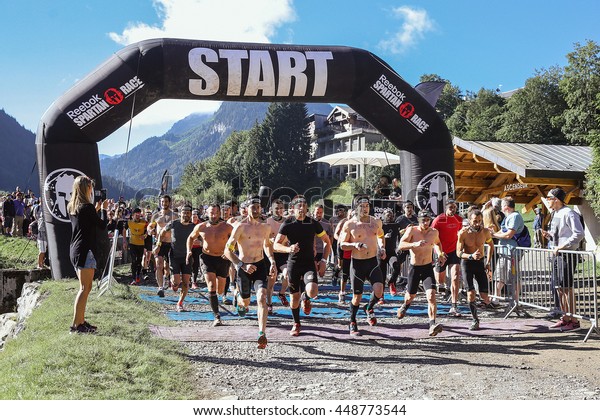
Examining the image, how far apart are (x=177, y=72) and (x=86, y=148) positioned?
254 cm

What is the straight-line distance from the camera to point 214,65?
39.4ft

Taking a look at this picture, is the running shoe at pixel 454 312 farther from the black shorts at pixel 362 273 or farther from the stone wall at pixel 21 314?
the stone wall at pixel 21 314

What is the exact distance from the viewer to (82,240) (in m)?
7.07

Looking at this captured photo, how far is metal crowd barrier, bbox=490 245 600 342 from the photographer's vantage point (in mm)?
8523

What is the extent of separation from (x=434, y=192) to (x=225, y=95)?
535 centimetres

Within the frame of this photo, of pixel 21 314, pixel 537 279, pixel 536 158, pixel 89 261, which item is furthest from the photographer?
pixel 536 158

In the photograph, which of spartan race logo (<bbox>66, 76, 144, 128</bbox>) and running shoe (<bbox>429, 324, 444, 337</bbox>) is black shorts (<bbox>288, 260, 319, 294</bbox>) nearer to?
running shoe (<bbox>429, 324, 444, 337</bbox>)

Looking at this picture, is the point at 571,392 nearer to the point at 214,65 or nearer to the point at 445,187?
the point at 445,187

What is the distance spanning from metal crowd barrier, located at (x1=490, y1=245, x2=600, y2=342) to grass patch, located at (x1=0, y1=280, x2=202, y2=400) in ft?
19.1

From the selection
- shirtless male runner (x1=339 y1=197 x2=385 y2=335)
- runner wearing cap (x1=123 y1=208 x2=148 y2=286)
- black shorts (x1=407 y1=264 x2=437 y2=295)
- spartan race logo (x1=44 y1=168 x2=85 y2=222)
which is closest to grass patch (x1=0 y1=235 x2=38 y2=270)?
runner wearing cap (x1=123 y1=208 x2=148 y2=286)

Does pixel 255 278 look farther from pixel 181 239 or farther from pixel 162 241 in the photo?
pixel 162 241

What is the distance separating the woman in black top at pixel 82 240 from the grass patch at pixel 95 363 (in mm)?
362

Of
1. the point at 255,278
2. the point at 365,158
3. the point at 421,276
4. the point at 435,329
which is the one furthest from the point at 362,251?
the point at 365,158

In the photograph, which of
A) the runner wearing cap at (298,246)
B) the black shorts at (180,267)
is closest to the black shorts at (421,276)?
the runner wearing cap at (298,246)
